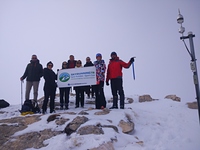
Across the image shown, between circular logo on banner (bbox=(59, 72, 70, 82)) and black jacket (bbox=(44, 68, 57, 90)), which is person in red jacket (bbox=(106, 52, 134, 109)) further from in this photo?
black jacket (bbox=(44, 68, 57, 90))

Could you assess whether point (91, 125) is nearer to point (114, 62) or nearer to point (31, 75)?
point (114, 62)

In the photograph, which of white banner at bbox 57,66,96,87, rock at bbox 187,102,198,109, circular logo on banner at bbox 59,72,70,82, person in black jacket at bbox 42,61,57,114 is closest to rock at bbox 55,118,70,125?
person in black jacket at bbox 42,61,57,114

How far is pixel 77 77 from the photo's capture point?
8.92 meters

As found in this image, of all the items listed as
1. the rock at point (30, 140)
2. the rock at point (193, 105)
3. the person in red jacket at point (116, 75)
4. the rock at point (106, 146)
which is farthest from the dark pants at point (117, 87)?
the rock at point (193, 105)

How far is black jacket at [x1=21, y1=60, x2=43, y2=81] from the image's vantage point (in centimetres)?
871

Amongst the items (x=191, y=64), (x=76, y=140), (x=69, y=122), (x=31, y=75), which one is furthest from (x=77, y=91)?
(x=191, y=64)

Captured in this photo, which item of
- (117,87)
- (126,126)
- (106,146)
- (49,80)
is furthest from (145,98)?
(106,146)

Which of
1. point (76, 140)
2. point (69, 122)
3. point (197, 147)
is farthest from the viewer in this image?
point (69, 122)

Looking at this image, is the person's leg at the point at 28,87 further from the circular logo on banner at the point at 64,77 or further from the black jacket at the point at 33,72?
the circular logo on banner at the point at 64,77

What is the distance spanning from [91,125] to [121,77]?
9.54 ft

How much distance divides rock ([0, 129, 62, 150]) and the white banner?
10.8 ft

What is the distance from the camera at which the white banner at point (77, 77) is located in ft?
28.4

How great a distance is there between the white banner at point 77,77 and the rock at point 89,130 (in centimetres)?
322

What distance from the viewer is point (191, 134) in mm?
6230
